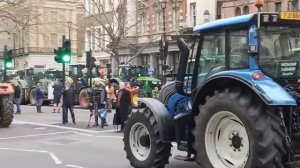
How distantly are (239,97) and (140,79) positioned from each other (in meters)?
24.8

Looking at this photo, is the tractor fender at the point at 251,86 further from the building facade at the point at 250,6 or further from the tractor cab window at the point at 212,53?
the building facade at the point at 250,6

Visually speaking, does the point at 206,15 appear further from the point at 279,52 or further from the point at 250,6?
the point at 279,52

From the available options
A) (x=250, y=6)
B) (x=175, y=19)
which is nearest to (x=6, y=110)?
(x=250, y=6)

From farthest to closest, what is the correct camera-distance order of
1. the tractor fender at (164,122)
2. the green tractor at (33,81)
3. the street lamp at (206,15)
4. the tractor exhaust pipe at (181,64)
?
the street lamp at (206,15) < the green tractor at (33,81) < the tractor fender at (164,122) < the tractor exhaust pipe at (181,64)

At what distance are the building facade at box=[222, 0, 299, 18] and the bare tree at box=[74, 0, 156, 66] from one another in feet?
26.2

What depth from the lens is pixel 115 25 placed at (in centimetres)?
4831

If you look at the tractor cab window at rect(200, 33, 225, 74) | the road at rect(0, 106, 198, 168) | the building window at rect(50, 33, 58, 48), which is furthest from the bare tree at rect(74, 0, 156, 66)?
the tractor cab window at rect(200, 33, 225, 74)

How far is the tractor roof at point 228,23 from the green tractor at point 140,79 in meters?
21.5

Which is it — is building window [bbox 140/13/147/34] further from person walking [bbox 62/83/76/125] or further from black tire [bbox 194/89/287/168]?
black tire [bbox 194/89/287/168]

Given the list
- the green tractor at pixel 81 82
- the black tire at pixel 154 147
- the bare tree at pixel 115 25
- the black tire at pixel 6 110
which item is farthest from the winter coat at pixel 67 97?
the bare tree at pixel 115 25

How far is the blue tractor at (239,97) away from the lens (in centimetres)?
639

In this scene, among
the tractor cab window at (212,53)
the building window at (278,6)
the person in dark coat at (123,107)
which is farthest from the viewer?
the building window at (278,6)

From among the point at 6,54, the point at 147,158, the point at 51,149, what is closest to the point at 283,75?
the point at 147,158

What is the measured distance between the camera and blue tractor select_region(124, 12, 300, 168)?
21.0 ft
